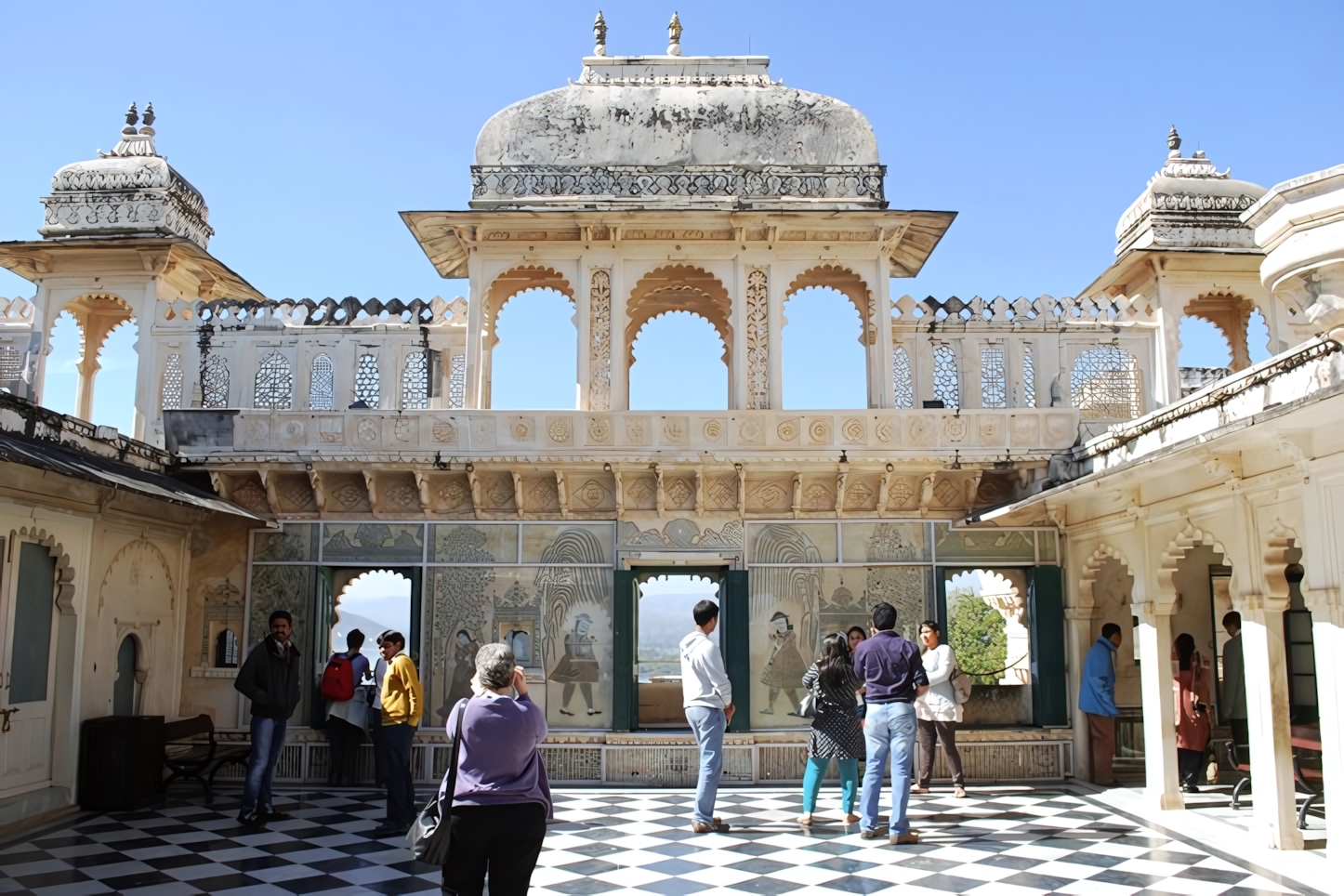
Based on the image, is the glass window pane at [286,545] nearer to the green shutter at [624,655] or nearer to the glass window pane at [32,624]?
the glass window pane at [32,624]

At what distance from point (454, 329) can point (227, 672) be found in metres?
4.55

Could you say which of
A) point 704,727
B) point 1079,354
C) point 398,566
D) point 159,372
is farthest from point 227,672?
point 1079,354

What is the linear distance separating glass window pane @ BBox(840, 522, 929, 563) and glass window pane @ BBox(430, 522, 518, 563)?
3629mm

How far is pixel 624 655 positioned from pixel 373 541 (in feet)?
9.93

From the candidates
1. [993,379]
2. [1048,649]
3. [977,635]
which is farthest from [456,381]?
[977,635]

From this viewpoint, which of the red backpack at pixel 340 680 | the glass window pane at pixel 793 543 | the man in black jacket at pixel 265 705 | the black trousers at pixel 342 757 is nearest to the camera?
the man in black jacket at pixel 265 705

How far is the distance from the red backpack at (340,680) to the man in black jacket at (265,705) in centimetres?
40

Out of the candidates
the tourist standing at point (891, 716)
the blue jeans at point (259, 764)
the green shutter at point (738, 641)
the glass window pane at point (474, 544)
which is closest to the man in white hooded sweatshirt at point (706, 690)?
the tourist standing at point (891, 716)

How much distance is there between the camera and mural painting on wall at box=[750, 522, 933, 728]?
11891 millimetres

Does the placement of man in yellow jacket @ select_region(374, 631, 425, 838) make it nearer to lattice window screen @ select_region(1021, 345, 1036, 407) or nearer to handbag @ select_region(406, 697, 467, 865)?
handbag @ select_region(406, 697, 467, 865)

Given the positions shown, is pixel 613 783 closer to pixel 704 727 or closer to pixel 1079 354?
pixel 704 727

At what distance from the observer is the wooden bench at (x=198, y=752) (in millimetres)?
10570

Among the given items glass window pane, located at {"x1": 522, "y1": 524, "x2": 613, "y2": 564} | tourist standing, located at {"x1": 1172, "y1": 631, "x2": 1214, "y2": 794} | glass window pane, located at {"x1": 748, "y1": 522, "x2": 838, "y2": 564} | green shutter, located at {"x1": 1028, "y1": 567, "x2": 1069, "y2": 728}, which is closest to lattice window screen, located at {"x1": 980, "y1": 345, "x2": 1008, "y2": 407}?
green shutter, located at {"x1": 1028, "y1": 567, "x2": 1069, "y2": 728}

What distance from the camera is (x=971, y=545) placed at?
12195 mm
